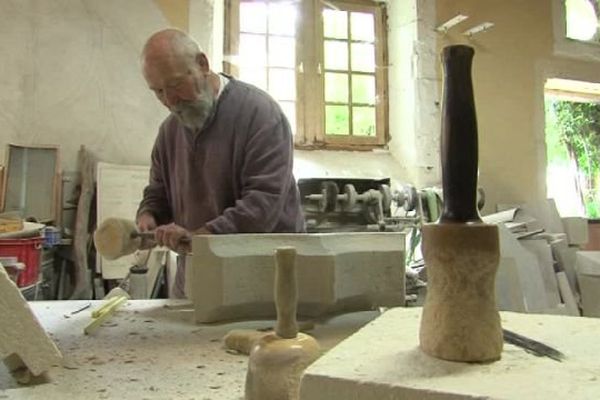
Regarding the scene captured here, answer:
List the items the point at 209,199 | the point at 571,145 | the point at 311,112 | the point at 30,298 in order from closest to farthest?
the point at 209,199 < the point at 30,298 < the point at 311,112 < the point at 571,145

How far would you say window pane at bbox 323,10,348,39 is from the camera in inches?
129

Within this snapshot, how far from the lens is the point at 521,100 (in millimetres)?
3473

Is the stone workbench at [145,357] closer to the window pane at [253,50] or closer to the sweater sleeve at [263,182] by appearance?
the sweater sleeve at [263,182]

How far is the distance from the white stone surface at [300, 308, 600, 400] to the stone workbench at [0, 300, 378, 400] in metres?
0.21

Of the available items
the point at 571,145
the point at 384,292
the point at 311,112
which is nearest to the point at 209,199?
the point at 384,292

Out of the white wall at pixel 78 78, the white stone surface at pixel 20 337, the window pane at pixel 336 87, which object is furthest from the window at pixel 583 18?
the white stone surface at pixel 20 337

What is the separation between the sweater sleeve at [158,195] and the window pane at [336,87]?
1682mm

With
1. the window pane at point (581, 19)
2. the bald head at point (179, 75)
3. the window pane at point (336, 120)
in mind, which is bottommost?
the bald head at point (179, 75)

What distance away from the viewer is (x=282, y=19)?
3.20 metres

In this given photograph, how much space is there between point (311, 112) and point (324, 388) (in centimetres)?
283

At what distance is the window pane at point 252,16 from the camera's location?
3.13 m

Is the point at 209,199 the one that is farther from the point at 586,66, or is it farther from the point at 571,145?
the point at 571,145

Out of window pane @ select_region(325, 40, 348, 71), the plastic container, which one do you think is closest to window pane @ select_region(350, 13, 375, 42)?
window pane @ select_region(325, 40, 348, 71)

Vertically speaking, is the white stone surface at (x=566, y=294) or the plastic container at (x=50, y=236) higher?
the plastic container at (x=50, y=236)
